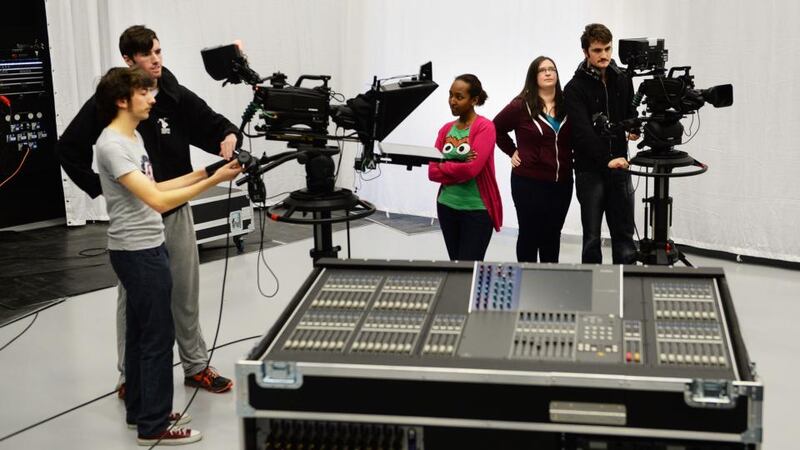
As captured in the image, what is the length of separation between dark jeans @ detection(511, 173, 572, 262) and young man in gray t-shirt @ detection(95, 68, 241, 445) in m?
2.15

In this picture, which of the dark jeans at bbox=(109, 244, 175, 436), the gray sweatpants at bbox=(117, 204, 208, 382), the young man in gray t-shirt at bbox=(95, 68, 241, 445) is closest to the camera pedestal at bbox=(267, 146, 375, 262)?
the young man in gray t-shirt at bbox=(95, 68, 241, 445)

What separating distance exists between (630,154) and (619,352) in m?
4.90

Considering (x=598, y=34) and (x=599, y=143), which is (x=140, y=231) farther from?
(x=598, y=34)

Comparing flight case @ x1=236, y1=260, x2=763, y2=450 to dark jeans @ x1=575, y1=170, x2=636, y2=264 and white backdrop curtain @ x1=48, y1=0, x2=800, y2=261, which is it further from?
white backdrop curtain @ x1=48, y1=0, x2=800, y2=261

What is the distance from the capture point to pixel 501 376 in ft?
7.67

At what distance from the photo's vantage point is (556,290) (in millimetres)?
2693

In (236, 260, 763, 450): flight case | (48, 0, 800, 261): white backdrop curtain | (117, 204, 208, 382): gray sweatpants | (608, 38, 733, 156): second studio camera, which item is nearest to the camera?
(236, 260, 763, 450): flight case

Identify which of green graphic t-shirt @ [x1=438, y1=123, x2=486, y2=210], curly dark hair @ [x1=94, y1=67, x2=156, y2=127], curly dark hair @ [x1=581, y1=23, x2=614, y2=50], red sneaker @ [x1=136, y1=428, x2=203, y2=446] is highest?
curly dark hair @ [x1=581, y1=23, x2=614, y2=50]

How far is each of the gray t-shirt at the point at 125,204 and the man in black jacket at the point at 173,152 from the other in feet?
1.50

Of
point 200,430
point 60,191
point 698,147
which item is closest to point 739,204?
point 698,147

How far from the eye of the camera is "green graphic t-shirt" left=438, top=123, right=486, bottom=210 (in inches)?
198

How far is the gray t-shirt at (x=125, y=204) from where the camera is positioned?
11.9 ft

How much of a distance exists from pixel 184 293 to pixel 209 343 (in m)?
0.92

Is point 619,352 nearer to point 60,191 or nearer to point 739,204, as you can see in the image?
point 739,204
